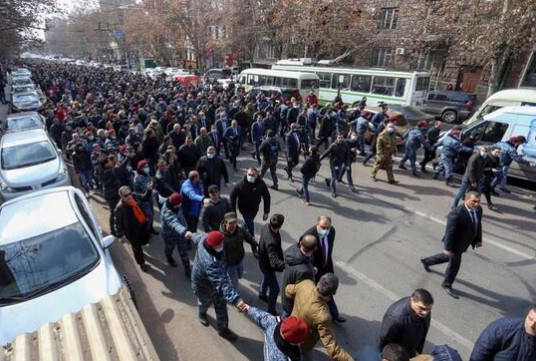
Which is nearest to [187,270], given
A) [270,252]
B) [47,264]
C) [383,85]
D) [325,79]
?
[270,252]

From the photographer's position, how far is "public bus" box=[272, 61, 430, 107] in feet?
56.5

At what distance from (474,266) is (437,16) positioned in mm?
20298

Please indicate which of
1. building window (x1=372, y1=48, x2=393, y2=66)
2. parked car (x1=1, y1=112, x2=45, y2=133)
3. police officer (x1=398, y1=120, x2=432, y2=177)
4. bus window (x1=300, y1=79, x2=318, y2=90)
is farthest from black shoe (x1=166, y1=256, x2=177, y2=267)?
building window (x1=372, y1=48, x2=393, y2=66)

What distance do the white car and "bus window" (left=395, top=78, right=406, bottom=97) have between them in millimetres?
16596

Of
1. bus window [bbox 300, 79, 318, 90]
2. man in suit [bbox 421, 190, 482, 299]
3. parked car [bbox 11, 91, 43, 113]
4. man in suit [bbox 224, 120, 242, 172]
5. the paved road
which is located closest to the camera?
the paved road

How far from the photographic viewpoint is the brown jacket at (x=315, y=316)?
3092mm

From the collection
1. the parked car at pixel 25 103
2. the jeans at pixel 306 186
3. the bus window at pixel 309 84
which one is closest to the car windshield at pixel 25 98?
the parked car at pixel 25 103

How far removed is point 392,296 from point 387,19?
31.0 meters

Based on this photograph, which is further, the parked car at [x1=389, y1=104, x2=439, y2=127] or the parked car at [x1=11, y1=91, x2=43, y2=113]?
the parked car at [x1=11, y1=91, x2=43, y2=113]

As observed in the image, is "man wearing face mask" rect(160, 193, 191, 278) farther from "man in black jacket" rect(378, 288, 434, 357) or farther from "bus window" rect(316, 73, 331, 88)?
"bus window" rect(316, 73, 331, 88)

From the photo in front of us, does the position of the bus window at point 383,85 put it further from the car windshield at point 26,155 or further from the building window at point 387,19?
the car windshield at point 26,155

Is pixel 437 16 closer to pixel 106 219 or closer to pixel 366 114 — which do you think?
pixel 366 114

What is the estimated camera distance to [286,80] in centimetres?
2083

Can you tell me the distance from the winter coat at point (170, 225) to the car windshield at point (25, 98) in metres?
20.0
